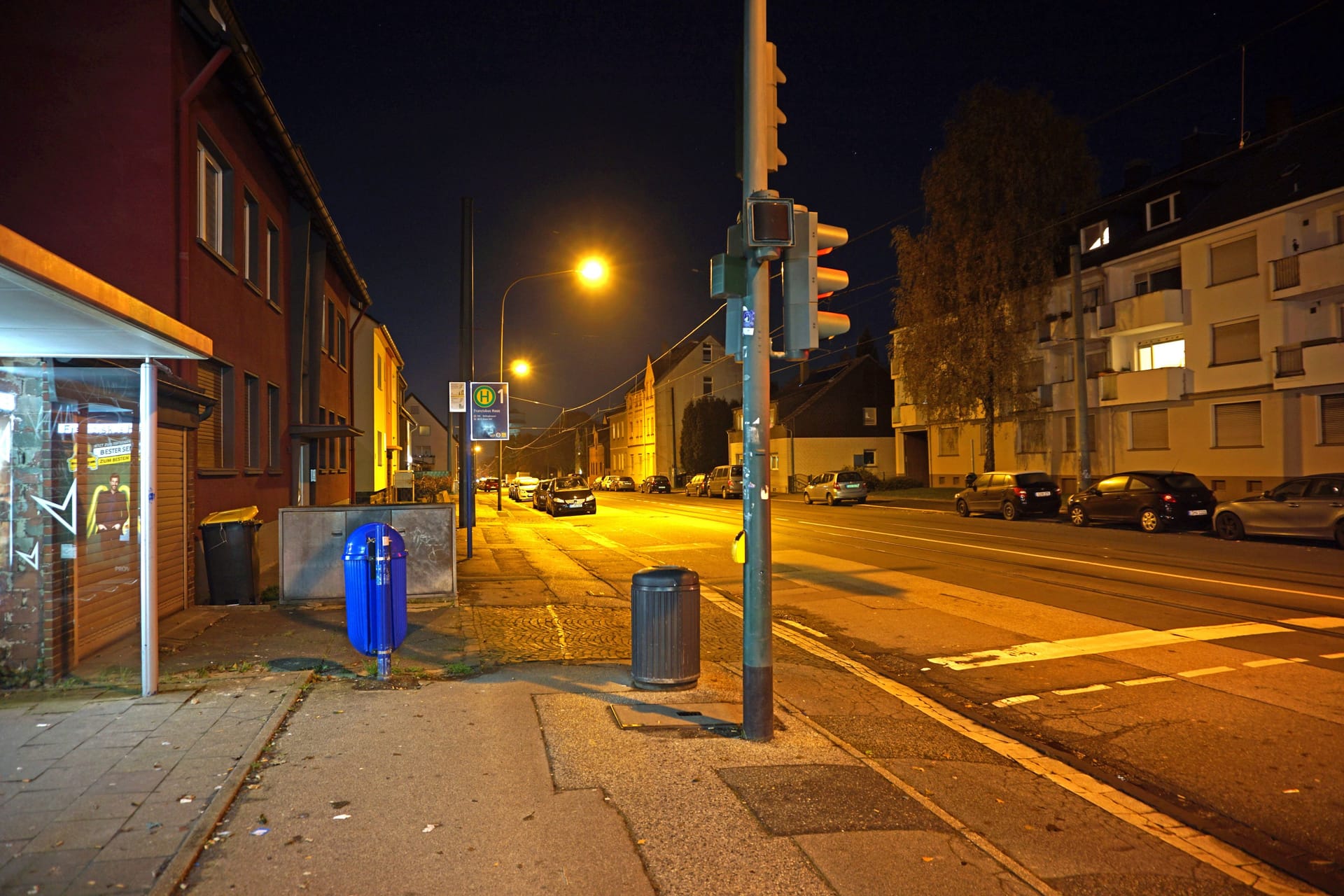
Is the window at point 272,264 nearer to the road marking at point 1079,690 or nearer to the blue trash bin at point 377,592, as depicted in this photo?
the blue trash bin at point 377,592

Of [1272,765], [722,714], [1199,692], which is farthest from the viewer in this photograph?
[1199,692]

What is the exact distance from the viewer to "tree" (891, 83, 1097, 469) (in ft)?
119

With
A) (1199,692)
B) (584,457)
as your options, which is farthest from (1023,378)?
(584,457)

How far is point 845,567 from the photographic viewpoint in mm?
15531

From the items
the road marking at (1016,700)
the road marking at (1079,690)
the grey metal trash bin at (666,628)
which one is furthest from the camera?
the road marking at (1079,690)

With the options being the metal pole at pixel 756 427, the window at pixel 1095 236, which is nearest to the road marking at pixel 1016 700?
the metal pole at pixel 756 427

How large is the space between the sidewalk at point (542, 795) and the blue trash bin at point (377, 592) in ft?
0.96

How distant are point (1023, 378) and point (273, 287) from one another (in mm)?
29679

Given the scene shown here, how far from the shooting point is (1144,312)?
106ft

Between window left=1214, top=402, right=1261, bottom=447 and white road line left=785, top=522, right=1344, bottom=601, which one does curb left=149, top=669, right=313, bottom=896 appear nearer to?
white road line left=785, top=522, right=1344, bottom=601

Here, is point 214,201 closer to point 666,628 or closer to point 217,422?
point 217,422

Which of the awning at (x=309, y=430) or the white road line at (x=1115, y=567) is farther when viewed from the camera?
the awning at (x=309, y=430)

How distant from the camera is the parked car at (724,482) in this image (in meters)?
49.5

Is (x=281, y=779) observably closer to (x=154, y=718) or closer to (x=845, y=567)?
(x=154, y=718)
